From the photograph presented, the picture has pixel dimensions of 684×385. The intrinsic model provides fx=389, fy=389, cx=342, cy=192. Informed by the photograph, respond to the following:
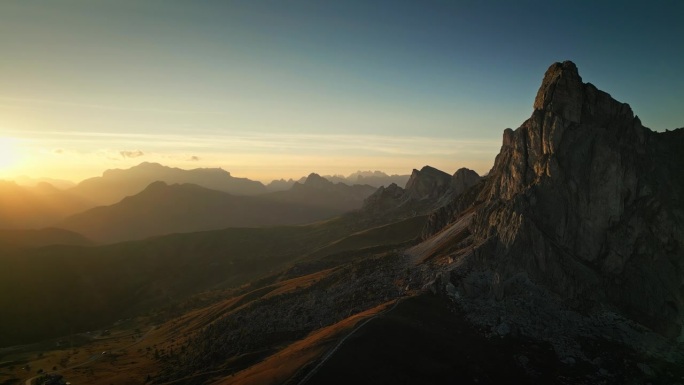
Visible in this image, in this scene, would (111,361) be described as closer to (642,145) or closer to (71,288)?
(71,288)

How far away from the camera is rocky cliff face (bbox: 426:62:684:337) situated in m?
69.8

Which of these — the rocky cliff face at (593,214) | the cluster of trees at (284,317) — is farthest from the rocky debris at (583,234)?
the cluster of trees at (284,317)

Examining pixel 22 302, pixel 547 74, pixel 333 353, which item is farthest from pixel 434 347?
pixel 22 302

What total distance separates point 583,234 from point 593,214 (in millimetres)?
4420

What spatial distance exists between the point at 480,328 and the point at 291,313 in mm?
41308

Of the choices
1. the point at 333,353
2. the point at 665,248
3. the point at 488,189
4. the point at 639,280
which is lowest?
the point at 333,353

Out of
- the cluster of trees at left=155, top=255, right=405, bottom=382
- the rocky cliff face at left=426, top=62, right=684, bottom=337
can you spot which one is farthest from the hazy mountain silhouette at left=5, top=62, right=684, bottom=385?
the cluster of trees at left=155, top=255, right=405, bottom=382

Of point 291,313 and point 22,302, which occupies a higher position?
point 291,313

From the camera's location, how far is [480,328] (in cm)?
6209

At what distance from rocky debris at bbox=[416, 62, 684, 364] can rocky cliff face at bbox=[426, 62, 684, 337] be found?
0.64 feet

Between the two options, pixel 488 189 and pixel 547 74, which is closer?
pixel 547 74

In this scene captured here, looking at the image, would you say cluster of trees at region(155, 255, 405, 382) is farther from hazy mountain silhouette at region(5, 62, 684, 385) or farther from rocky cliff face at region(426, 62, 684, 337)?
rocky cliff face at region(426, 62, 684, 337)

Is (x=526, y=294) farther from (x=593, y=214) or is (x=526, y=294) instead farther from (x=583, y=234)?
(x=593, y=214)

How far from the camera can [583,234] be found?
7594 centimetres
